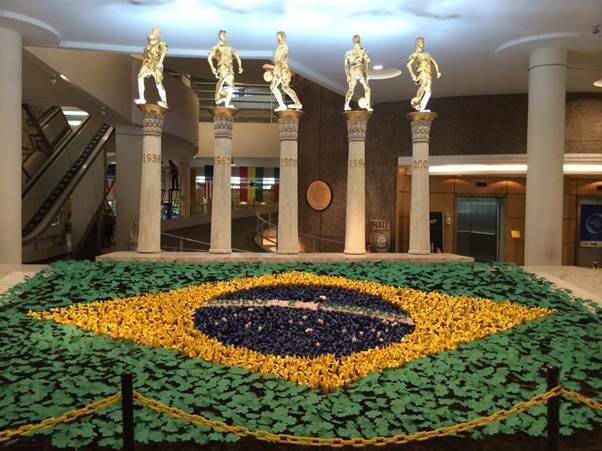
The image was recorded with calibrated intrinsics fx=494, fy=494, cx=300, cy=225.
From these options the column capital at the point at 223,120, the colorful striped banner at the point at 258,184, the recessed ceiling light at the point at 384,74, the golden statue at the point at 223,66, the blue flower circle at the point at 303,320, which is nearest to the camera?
the blue flower circle at the point at 303,320

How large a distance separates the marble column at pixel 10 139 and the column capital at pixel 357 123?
680cm

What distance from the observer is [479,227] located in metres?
16.1

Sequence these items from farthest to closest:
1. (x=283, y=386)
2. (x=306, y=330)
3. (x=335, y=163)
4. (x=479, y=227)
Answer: (x=335, y=163) → (x=479, y=227) → (x=306, y=330) → (x=283, y=386)

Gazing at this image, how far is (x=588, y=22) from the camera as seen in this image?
9.38 meters

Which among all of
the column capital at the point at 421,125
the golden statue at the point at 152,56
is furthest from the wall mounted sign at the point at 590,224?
the golden statue at the point at 152,56

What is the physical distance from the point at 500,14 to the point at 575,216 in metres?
8.68

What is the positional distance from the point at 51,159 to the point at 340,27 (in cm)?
1192

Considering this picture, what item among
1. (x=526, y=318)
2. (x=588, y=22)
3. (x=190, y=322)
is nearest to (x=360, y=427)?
(x=190, y=322)

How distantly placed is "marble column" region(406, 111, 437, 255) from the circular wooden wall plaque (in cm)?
605

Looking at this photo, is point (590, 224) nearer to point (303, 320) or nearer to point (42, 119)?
point (303, 320)

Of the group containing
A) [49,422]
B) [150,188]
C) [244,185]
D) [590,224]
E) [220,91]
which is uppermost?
[220,91]

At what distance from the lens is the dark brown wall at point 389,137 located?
Result: 1387 centimetres

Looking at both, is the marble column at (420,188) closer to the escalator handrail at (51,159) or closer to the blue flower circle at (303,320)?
the blue flower circle at (303,320)

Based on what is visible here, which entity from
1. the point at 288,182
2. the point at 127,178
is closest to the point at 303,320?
→ the point at 288,182
